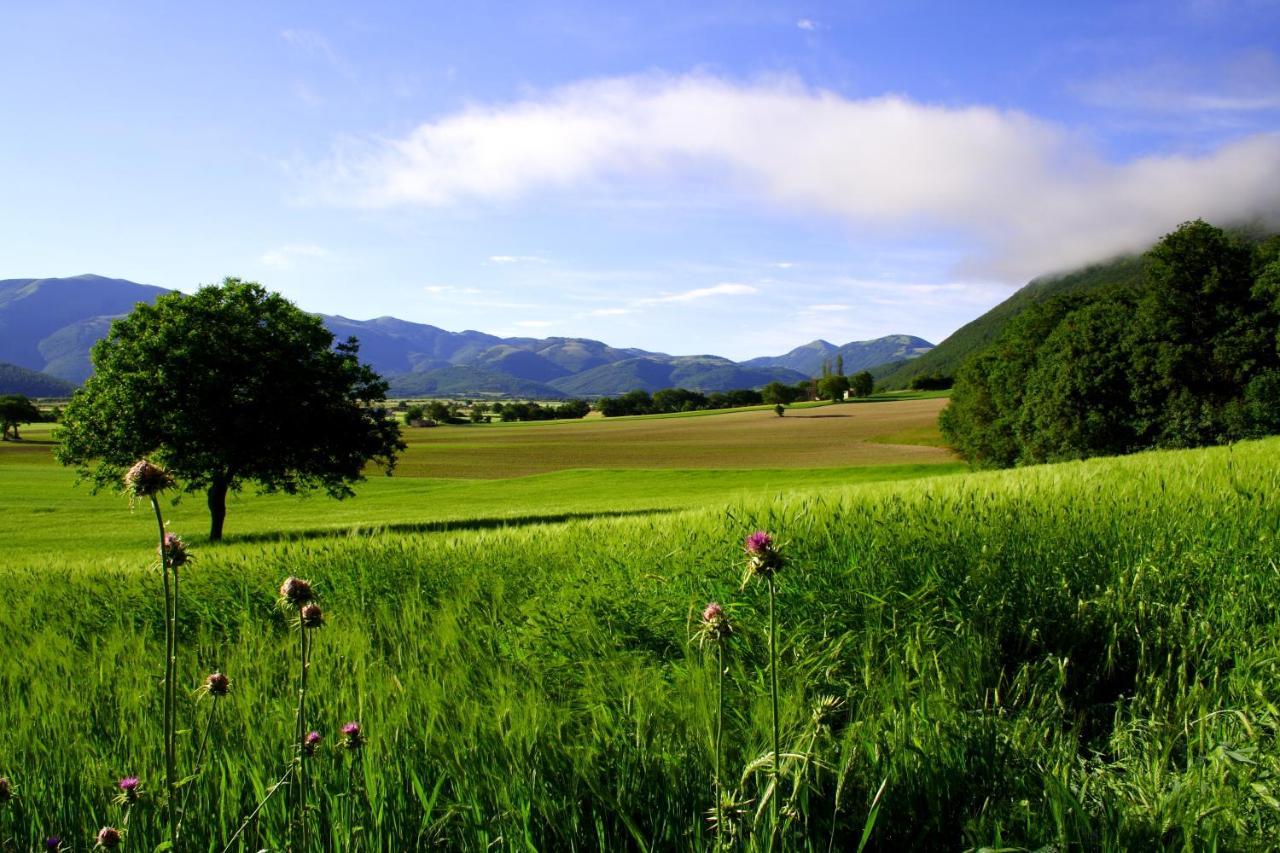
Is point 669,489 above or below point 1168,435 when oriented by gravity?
below

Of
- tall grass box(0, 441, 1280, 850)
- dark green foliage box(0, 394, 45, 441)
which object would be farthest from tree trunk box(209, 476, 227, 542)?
→ dark green foliage box(0, 394, 45, 441)

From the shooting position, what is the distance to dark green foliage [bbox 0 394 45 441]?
3588 inches

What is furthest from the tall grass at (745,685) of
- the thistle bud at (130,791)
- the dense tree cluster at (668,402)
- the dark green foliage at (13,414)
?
the dense tree cluster at (668,402)

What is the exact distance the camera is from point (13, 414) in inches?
3802

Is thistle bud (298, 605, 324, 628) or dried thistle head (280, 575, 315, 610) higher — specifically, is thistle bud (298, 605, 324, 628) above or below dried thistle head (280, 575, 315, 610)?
below

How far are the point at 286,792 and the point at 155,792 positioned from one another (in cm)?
48

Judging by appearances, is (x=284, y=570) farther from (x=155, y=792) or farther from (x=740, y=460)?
(x=740, y=460)

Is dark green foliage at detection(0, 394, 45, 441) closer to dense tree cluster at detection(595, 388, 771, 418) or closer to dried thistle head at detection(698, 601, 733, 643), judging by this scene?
dense tree cluster at detection(595, 388, 771, 418)

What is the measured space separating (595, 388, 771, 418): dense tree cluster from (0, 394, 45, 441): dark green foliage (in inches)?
3637

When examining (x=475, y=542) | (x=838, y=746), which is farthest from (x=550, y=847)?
(x=475, y=542)

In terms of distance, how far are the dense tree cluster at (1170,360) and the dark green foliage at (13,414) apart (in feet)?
357

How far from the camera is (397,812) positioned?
8.66 ft

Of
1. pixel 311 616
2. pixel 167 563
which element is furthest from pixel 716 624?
pixel 167 563

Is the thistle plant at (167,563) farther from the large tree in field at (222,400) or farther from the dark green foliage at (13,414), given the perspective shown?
the dark green foliage at (13,414)
